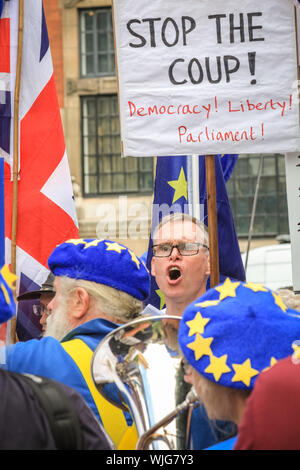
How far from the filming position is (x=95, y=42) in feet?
65.7

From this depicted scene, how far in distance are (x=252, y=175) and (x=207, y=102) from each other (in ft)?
54.0

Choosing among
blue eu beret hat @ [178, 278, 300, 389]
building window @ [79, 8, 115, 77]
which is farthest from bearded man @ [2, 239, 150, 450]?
building window @ [79, 8, 115, 77]

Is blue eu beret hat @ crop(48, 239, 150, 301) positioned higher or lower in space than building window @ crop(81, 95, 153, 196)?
lower

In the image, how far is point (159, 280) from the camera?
379 cm

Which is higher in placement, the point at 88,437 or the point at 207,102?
the point at 207,102

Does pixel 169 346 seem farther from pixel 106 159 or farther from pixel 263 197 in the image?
pixel 263 197

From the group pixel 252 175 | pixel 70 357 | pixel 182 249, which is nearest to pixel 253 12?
pixel 182 249

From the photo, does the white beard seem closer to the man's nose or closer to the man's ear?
the man's ear

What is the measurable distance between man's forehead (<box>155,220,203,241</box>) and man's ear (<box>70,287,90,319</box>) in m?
1.10

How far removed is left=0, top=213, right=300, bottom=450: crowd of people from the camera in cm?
151

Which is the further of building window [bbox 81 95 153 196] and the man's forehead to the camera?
A: building window [bbox 81 95 153 196]

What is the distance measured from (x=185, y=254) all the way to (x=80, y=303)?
43.8 inches

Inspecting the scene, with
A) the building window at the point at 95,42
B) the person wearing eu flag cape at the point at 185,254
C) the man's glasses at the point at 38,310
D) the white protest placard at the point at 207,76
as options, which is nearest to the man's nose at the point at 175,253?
the person wearing eu flag cape at the point at 185,254
